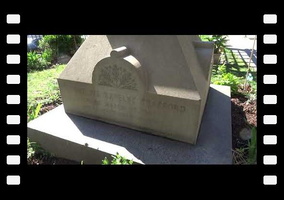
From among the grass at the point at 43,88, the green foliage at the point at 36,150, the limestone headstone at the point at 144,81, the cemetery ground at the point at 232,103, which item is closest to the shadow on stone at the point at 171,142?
the limestone headstone at the point at 144,81

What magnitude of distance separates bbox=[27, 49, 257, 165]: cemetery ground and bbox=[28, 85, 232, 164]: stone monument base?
0.30 m

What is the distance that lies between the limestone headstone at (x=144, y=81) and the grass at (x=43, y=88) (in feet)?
7.48

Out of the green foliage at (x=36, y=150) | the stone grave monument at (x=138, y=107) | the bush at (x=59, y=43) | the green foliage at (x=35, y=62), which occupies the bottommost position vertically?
the green foliage at (x=36, y=150)

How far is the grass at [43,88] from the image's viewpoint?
22.9 ft

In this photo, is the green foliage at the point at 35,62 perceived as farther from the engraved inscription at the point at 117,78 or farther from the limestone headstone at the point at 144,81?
the engraved inscription at the point at 117,78

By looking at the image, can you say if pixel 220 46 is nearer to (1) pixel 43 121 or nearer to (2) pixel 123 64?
(2) pixel 123 64

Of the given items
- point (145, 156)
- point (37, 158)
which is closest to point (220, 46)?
point (145, 156)

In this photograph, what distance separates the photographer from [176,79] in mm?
4000

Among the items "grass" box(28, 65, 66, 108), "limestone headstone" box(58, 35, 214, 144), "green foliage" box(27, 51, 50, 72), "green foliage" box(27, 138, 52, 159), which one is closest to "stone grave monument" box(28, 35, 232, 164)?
"limestone headstone" box(58, 35, 214, 144)

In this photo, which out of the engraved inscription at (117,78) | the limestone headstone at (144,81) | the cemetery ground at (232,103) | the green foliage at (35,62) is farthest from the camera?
the green foliage at (35,62)

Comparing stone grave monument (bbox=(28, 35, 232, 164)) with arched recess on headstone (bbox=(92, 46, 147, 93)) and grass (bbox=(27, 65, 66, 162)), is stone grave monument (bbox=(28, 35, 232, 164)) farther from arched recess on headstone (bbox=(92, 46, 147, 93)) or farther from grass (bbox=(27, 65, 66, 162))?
grass (bbox=(27, 65, 66, 162))

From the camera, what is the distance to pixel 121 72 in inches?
167

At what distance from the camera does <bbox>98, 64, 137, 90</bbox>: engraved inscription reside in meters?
4.20
